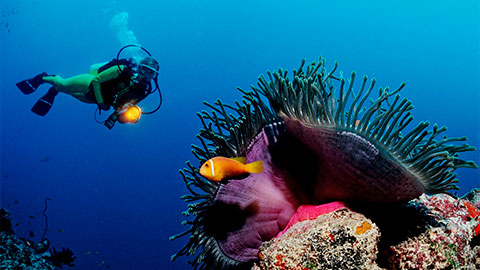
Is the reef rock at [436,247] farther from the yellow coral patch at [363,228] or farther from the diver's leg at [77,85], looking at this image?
the diver's leg at [77,85]

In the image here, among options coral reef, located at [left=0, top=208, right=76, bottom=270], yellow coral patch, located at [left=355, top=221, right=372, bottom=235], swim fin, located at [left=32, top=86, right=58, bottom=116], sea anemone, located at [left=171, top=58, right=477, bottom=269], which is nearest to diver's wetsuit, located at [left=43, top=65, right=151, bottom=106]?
swim fin, located at [left=32, top=86, right=58, bottom=116]

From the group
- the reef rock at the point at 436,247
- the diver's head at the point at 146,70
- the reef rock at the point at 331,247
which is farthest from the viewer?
the diver's head at the point at 146,70

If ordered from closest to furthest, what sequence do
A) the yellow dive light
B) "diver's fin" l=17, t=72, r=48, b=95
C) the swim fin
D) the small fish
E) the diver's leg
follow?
1. the small fish
2. the yellow dive light
3. the diver's leg
4. the swim fin
5. "diver's fin" l=17, t=72, r=48, b=95

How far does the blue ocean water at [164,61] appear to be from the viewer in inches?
2532

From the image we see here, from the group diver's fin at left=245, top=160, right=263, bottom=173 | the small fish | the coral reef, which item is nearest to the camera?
diver's fin at left=245, top=160, right=263, bottom=173

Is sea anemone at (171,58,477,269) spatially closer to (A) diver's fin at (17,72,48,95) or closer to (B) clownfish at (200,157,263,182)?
(B) clownfish at (200,157,263,182)

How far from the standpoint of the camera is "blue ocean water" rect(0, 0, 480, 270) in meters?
64.3

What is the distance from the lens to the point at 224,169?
7.22 ft

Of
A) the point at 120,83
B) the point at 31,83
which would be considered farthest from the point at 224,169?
the point at 31,83

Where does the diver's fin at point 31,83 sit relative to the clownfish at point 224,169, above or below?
above

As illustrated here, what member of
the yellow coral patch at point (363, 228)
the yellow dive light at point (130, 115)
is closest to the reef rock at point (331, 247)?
the yellow coral patch at point (363, 228)

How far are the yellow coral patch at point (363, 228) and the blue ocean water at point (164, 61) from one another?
185 ft

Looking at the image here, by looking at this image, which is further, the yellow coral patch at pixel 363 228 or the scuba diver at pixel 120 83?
the scuba diver at pixel 120 83

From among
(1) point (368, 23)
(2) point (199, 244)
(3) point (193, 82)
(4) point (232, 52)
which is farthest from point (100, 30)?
(2) point (199, 244)
